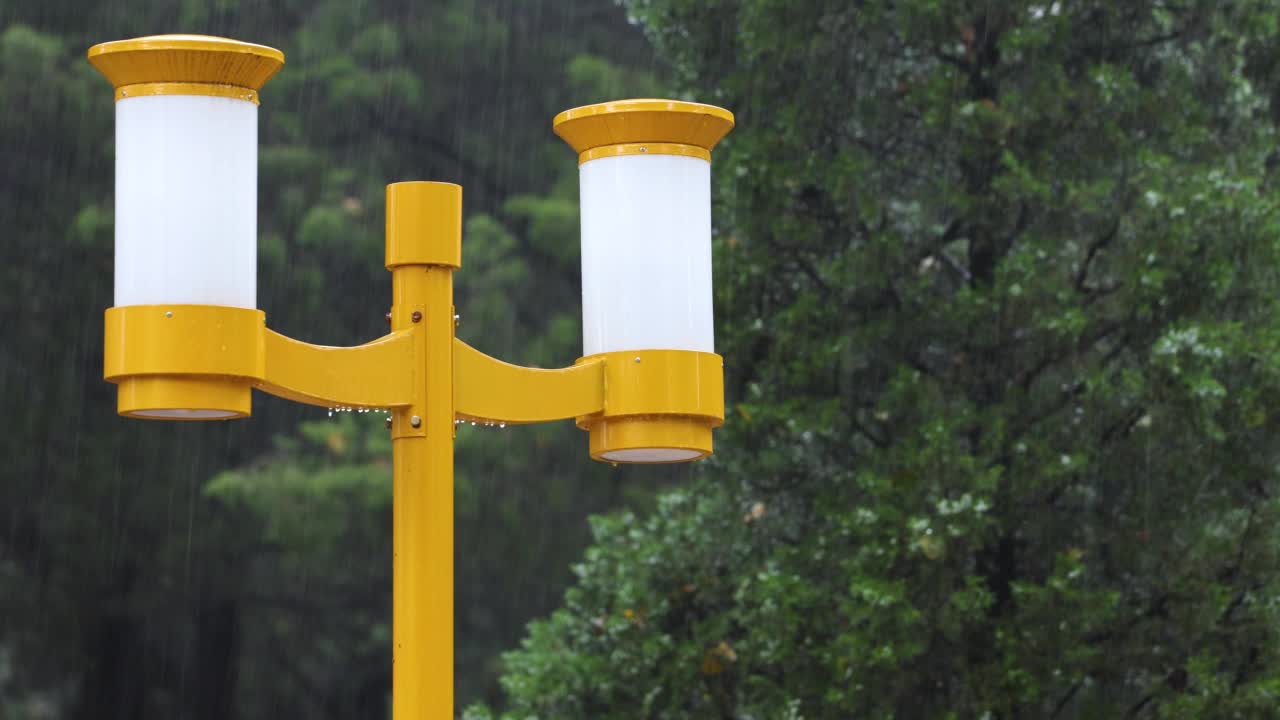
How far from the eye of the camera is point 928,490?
22.3 feet

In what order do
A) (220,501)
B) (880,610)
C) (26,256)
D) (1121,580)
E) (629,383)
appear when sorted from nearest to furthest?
(629,383)
(880,610)
(1121,580)
(26,256)
(220,501)

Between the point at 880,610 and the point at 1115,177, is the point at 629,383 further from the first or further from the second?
the point at 1115,177

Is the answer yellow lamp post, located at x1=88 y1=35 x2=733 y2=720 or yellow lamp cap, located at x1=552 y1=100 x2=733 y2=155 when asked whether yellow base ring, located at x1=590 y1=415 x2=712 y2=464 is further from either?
yellow lamp cap, located at x1=552 y1=100 x2=733 y2=155

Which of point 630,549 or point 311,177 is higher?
point 311,177

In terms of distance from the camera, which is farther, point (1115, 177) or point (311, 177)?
point (311, 177)

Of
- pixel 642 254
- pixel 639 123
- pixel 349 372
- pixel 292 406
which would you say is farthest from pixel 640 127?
pixel 292 406

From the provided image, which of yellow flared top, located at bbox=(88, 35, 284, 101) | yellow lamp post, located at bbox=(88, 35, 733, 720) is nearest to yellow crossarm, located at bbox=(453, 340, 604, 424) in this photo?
yellow lamp post, located at bbox=(88, 35, 733, 720)

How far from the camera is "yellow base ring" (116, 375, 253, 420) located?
201cm

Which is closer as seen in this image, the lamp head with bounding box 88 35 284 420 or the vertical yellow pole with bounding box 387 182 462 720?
the lamp head with bounding box 88 35 284 420

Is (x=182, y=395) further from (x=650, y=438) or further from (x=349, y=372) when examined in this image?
(x=650, y=438)

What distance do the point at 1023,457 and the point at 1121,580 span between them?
2.16 feet

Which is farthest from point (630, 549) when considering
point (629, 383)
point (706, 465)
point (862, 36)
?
point (629, 383)

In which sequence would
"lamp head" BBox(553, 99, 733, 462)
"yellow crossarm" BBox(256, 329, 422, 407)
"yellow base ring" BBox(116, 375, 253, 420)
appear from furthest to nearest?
"lamp head" BBox(553, 99, 733, 462) < "yellow crossarm" BBox(256, 329, 422, 407) < "yellow base ring" BBox(116, 375, 253, 420)

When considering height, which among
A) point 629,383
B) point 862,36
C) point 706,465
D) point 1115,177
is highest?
point 862,36
